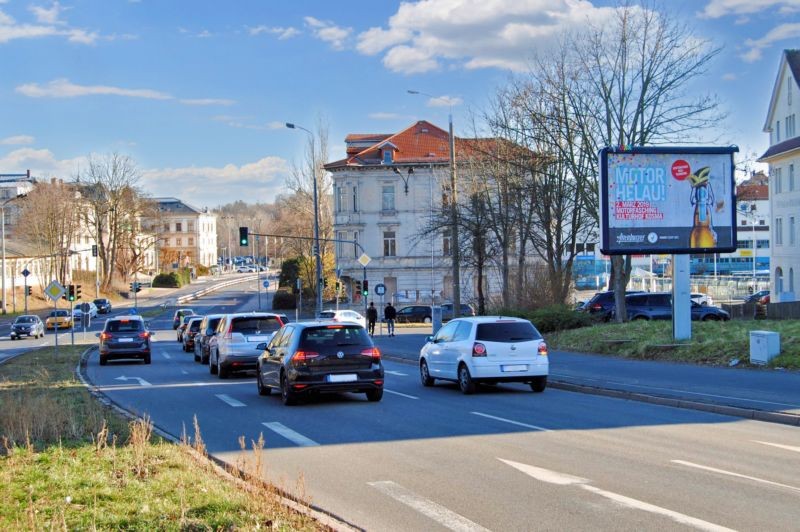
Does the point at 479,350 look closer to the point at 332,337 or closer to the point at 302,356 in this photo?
the point at 332,337

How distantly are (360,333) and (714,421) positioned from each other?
671 centimetres

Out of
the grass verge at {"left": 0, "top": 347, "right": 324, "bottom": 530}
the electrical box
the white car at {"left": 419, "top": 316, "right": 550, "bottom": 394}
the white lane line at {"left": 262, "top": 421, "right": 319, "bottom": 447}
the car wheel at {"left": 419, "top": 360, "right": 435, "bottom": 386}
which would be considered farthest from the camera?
the electrical box

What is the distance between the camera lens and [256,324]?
25.8m

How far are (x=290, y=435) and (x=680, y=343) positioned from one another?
54.1 feet

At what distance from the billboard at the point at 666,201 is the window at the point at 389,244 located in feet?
162

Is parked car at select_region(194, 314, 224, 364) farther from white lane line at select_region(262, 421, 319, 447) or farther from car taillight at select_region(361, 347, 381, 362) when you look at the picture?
white lane line at select_region(262, 421, 319, 447)

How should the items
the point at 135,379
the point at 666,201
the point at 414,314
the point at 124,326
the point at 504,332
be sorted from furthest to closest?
1. the point at 414,314
2. the point at 124,326
3. the point at 666,201
4. the point at 135,379
5. the point at 504,332

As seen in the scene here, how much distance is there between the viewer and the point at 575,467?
407 inches

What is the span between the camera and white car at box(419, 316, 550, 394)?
19250 millimetres

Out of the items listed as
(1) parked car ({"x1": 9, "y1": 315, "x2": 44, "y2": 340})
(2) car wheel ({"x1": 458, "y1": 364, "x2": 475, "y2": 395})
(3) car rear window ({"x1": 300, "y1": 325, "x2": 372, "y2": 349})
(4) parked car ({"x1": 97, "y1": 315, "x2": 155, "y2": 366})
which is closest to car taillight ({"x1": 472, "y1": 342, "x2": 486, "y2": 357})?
(2) car wheel ({"x1": 458, "y1": 364, "x2": 475, "y2": 395})

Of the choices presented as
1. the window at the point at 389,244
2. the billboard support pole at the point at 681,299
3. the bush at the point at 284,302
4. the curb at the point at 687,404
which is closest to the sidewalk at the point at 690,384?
the curb at the point at 687,404

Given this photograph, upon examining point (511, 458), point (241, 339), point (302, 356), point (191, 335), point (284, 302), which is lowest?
point (284, 302)

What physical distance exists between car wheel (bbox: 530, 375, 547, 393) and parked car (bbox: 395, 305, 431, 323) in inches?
1730

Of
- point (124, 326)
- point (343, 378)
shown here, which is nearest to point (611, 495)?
point (343, 378)
